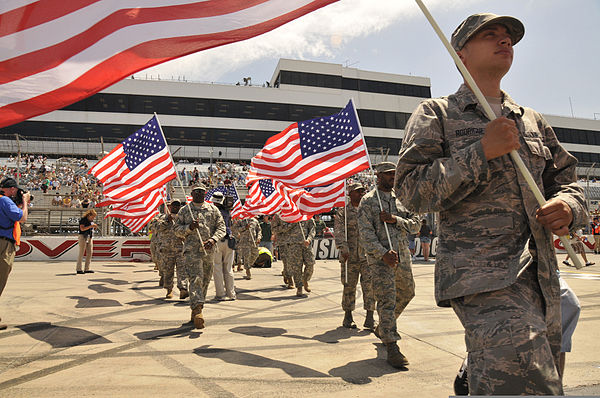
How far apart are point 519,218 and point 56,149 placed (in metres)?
43.6

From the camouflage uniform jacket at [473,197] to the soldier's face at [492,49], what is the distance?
154 millimetres

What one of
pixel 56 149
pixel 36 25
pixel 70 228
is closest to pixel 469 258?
pixel 36 25

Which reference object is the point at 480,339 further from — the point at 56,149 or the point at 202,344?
the point at 56,149

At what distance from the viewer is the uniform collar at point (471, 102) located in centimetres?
203

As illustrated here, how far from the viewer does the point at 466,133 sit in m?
1.98

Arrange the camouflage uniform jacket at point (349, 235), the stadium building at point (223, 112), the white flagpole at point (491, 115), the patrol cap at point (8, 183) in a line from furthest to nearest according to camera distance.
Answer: the stadium building at point (223, 112)
the camouflage uniform jacket at point (349, 235)
the patrol cap at point (8, 183)
the white flagpole at point (491, 115)

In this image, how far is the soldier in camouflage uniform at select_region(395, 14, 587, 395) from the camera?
162 centimetres

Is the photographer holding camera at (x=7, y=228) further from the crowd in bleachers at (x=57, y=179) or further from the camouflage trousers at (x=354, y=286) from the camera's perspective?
the crowd in bleachers at (x=57, y=179)

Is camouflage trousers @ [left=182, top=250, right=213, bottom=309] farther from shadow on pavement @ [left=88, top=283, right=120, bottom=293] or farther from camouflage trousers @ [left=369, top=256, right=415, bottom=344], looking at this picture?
shadow on pavement @ [left=88, top=283, right=120, bottom=293]

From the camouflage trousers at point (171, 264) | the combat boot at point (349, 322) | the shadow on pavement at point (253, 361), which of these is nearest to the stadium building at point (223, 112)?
the camouflage trousers at point (171, 264)

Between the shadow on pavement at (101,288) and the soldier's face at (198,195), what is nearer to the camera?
the soldier's face at (198,195)

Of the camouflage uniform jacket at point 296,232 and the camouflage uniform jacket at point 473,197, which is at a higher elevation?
the camouflage uniform jacket at point 473,197

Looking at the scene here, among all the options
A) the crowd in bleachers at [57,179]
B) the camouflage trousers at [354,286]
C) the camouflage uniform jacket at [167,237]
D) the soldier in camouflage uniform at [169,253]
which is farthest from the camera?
the crowd in bleachers at [57,179]

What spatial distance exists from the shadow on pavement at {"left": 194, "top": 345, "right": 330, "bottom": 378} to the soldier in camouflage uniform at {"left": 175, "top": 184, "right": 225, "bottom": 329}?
1136mm
